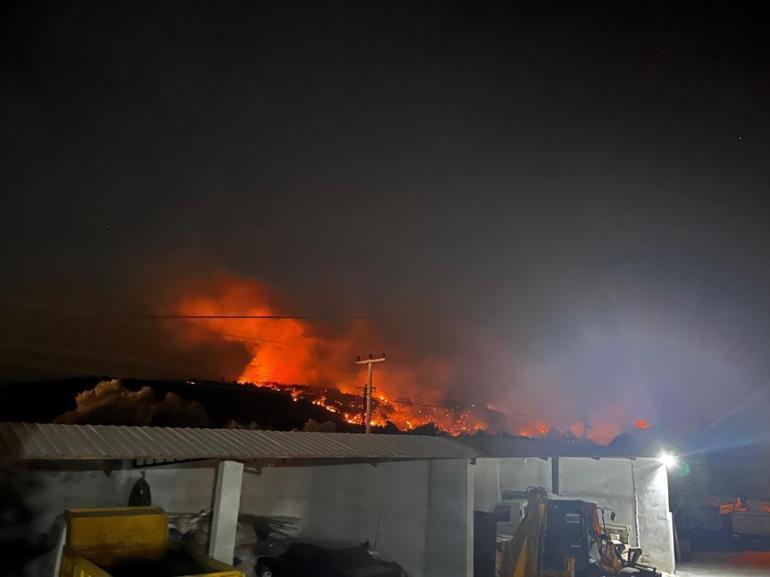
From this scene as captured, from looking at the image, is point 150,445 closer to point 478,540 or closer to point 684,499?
point 478,540

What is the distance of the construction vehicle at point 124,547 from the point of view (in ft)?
23.4

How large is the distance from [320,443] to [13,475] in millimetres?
5568

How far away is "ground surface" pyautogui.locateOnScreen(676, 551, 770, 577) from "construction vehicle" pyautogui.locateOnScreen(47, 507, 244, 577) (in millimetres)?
12497

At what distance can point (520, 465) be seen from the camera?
17.1 metres

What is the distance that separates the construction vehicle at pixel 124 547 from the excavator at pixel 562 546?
7.01 m

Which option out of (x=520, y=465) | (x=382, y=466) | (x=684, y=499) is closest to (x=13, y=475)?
(x=382, y=466)

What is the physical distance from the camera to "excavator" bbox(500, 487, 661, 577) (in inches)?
457

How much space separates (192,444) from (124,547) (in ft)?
5.58

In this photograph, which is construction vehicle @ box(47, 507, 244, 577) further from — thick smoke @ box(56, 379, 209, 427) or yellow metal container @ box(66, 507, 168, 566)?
thick smoke @ box(56, 379, 209, 427)

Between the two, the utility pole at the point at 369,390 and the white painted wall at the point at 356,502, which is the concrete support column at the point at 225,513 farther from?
the utility pole at the point at 369,390

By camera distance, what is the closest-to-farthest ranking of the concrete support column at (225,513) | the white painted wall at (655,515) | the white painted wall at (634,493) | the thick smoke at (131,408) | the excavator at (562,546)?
the concrete support column at (225,513) → the excavator at (562,546) → the white painted wall at (655,515) → the white painted wall at (634,493) → the thick smoke at (131,408)

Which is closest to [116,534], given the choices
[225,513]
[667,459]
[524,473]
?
[225,513]

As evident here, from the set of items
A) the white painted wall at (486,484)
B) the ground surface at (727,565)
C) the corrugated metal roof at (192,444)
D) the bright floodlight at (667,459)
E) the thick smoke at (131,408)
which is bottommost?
the ground surface at (727,565)

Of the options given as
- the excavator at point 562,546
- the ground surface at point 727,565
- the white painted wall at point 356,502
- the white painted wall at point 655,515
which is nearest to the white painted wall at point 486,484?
the excavator at point 562,546
